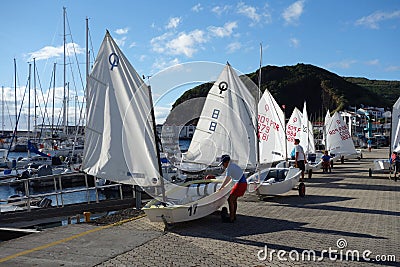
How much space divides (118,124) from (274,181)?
4870 mm

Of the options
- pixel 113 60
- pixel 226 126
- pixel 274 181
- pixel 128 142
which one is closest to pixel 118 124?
pixel 128 142

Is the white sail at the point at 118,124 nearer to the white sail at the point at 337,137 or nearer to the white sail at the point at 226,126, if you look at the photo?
the white sail at the point at 226,126

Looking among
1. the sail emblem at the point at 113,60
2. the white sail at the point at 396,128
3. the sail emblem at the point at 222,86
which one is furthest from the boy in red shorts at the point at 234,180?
the white sail at the point at 396,128

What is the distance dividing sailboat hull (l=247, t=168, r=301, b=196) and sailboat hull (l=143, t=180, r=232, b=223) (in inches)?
81.7

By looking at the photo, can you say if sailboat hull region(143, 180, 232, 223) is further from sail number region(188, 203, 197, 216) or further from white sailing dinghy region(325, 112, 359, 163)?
white sailing dinghy region(325, 112, 359, 163)

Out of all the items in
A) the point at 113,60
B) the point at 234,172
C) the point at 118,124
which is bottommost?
the point at 234,172

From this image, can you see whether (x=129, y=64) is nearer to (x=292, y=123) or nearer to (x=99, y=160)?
(x=99, y=160)

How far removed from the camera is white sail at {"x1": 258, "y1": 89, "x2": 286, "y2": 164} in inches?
618

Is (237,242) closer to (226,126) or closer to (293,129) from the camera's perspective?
(226,126)

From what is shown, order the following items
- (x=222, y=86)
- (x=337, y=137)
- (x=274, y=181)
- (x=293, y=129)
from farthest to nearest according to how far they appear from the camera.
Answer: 1. (x=337, y=137)
2. (x=293, y=129)
3. (x=222, y=86)
4. (x=274, y=181)

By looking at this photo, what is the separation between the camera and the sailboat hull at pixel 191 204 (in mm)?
7047

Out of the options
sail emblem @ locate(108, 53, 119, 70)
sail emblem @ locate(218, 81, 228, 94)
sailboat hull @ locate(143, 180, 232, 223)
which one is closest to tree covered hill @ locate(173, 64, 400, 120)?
sail emblem @ locate(218, 81, 228, 94)

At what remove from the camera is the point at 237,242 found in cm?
641

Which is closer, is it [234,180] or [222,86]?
[234,180]
